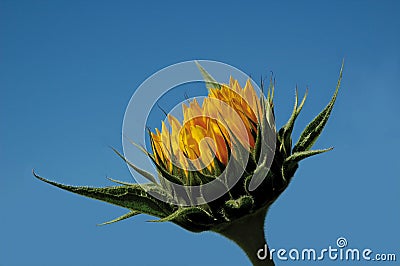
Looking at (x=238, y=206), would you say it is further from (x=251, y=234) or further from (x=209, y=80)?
(x=209, y=80)

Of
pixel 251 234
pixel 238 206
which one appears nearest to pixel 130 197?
pixel 238 206

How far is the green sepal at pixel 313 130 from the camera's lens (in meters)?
3.15

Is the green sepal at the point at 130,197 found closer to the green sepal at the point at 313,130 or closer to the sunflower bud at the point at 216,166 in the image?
the sunflower bud at the point at 216,166

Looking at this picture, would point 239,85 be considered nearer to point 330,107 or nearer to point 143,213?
point 330,107

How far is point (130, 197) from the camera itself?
289cm

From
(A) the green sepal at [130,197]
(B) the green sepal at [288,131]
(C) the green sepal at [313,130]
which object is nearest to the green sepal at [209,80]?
(B) the green sepal at [288,131]

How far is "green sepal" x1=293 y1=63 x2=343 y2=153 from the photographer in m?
3.15

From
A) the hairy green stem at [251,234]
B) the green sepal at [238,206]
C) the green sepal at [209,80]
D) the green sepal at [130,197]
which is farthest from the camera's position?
the green sepal at [209,80]

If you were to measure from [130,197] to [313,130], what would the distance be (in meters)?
1.03

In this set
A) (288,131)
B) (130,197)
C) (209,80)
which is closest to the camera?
(130,197)

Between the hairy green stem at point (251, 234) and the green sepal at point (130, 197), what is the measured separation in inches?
13.9

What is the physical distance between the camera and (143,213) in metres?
2.90

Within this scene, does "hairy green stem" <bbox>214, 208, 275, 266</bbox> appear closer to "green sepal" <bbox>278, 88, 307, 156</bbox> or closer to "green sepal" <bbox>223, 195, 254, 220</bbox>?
"green sepal" <bbox>223, 195, 254, 220</bbox>

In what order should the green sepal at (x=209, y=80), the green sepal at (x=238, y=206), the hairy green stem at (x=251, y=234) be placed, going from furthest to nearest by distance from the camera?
1. the green sepal at (x=209, y=80)
2. the hairy green stem at (x=251, y=234)
3. the green sepal at (x=238, y=206)
